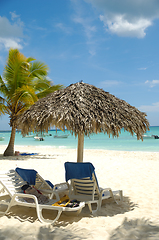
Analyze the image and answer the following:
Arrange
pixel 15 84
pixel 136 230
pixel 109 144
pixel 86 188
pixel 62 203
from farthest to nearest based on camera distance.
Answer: pixel 109 144 → pixel 15 84 → pixel 86 188 → pixel 62 203 → pixel 136 230

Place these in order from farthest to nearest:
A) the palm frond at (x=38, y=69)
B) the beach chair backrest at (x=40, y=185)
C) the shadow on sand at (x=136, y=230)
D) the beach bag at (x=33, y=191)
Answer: the palm frond at (x=38, y=69) → the beach chair backrest at (x=40, y=185) → the beach bag at (x=33, y=191) → the shadow on sand at (x=136, y=230)

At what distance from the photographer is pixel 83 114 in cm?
364

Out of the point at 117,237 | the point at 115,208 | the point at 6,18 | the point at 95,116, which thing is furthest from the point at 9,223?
the point at 6,18

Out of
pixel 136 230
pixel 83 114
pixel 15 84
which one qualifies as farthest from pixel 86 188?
pixel 15 84

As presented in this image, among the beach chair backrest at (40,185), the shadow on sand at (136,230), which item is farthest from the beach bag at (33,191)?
the shadow on sand at (136,230)

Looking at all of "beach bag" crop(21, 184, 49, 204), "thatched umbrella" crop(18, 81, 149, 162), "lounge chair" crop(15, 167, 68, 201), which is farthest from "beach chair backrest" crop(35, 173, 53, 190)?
"thatched umbrella" crop(18, 81, 149, 162)

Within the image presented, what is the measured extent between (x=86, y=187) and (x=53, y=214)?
71cm

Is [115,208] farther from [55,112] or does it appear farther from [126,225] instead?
[55,112]

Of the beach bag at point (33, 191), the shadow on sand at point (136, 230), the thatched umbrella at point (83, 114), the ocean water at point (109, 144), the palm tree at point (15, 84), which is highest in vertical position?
the palm tree at point (15, 84)

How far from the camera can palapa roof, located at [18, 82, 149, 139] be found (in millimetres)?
3586

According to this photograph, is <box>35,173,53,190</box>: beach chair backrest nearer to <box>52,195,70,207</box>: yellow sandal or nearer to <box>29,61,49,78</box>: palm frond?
<box>52,195,70,207</box>: yellow sandal

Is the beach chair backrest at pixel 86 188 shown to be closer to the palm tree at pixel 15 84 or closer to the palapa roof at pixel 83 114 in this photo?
the palapa roof at pixel 83 114

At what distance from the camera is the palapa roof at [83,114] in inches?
141

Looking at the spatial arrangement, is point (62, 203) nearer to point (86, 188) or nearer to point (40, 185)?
point (86, 188)
